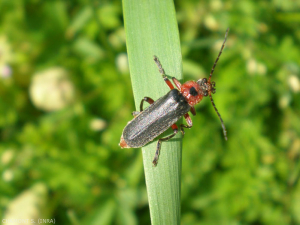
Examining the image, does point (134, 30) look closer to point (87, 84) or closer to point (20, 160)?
point (87, 84)

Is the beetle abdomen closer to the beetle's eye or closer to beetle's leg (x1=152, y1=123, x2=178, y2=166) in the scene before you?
beetle's leg (x1=152, y1=123, x2=178, y2=166)

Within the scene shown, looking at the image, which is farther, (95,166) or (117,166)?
(117,166)

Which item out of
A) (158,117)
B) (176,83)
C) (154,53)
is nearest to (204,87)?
(176,83)

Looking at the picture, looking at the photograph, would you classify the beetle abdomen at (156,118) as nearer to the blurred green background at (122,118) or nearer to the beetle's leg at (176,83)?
the beetle's leg at (176,83)

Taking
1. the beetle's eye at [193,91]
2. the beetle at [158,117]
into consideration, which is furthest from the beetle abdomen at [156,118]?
the beetle's eye at [193,91]

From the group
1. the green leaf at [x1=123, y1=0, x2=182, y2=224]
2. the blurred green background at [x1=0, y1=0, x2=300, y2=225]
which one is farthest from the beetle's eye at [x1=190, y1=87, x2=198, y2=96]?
the blurred green background at [x1=0, y1=0, x2=300, y2=225]

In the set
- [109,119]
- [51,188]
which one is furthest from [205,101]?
[51,188]
